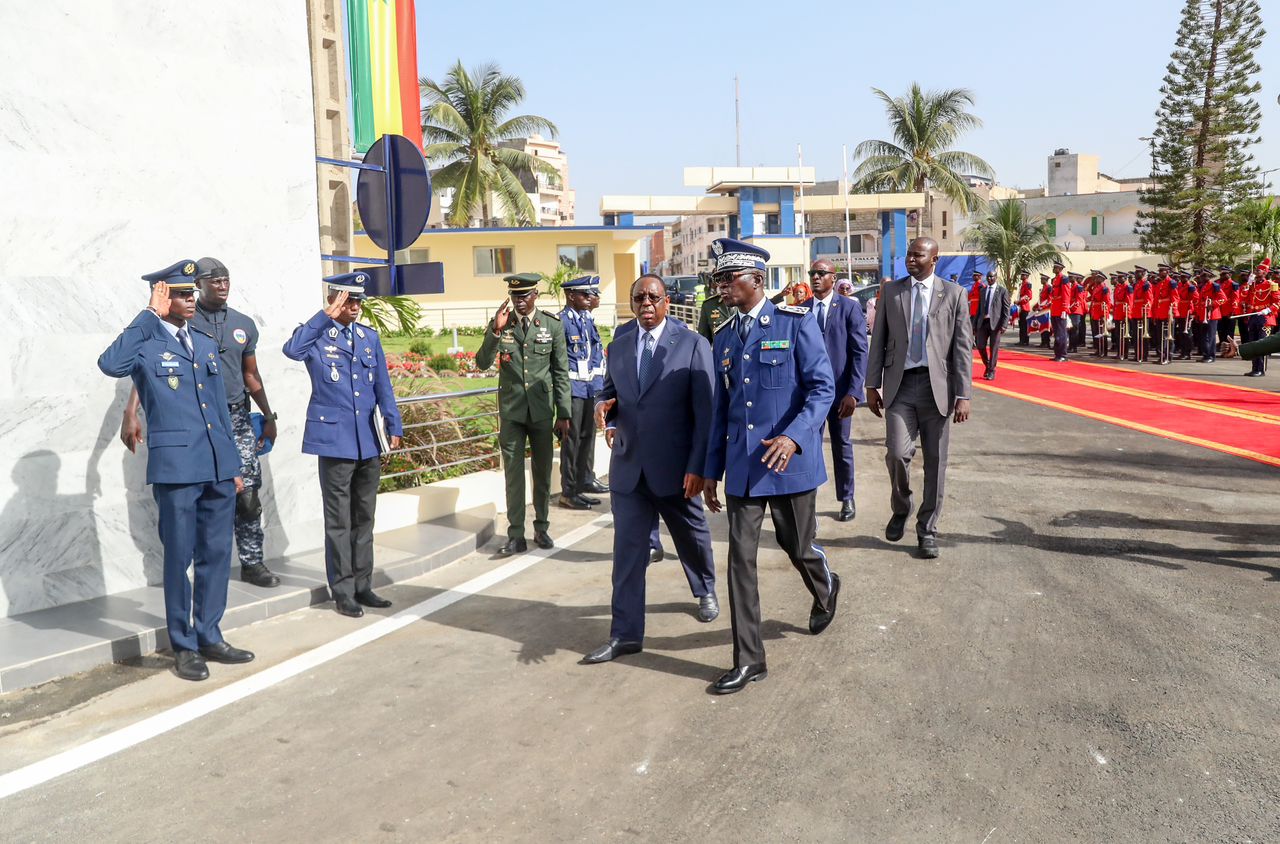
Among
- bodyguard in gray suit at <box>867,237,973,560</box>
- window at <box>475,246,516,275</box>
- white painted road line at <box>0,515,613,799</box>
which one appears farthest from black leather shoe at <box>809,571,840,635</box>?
window at <box>475,246,516,275</box>

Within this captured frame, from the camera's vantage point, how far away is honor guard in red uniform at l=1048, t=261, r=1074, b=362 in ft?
81.1

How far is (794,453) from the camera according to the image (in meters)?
4.89

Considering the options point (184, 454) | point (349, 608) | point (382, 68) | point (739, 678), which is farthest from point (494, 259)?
point (739, 678)

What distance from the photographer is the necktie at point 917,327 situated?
7.30 metres

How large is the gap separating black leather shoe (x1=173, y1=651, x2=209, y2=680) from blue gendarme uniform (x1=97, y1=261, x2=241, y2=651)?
0.05 m

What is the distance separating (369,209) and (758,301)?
14.4ft

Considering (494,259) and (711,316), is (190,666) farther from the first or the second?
(494,259)

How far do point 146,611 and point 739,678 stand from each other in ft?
11.6

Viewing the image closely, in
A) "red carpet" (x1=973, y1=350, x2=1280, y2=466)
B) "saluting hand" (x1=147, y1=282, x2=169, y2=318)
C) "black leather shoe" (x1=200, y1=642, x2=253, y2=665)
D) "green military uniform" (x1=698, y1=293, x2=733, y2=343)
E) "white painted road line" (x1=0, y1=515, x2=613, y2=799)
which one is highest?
"saluting hand" (x1=147, y1=282, x2=169, y2=318)

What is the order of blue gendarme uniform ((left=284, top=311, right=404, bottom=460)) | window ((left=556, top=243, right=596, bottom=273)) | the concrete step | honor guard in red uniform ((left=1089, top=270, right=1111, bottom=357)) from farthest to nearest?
1. window ((left=556, top=243, right=596, bottom=273))
2. honor guard in red uniform ((left=1089, top=270, right=1111, bottom=357))
3. blue gendarme uniform ((left=284, top=311, right=404, bottom=460))
4. the concrete step

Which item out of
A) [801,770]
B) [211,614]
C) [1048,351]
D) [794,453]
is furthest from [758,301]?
[1048,351]

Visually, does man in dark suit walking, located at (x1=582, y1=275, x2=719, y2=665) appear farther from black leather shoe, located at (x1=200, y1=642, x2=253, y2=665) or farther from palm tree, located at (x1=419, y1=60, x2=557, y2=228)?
palm tree, located at (x1=419, y1=60, x2=557, y2=228)

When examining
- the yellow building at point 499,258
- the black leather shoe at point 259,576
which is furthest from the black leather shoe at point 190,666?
the yellow building at point 499,258

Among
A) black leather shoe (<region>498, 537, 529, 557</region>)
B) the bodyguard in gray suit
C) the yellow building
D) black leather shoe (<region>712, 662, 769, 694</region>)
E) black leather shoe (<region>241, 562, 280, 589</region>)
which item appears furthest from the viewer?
the yellow building
